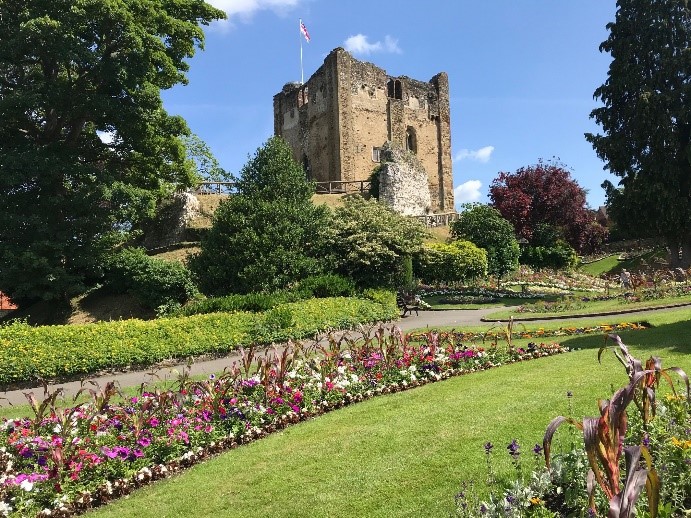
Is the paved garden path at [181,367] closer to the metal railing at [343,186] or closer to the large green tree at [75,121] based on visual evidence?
the large green tree at [75,121]

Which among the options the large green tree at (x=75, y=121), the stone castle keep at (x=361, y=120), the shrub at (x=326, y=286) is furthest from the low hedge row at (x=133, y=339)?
the stone castle keep at (x=361, y=120)

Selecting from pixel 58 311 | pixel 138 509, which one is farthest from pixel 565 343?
pixel 58 311

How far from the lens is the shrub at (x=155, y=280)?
72.6ft

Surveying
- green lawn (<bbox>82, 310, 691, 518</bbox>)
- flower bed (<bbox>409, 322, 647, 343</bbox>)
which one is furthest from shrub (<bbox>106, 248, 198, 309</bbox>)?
green lawn (<bbox>82, 310, 691, 518</bbox>)

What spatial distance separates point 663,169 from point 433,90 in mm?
28721

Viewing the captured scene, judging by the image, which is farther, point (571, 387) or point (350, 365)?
point (350, 365)

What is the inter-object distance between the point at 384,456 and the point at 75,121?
23.0m

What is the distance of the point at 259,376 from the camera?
6891 mm

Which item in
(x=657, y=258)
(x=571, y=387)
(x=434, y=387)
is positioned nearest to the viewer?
(x=571, y=387)

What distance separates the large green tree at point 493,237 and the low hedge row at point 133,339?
17.3 meters

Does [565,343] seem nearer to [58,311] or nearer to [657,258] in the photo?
[58,311]

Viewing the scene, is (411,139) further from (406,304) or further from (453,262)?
(406,304)

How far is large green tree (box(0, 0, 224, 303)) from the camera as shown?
19.6 m

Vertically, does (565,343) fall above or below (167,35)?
below
